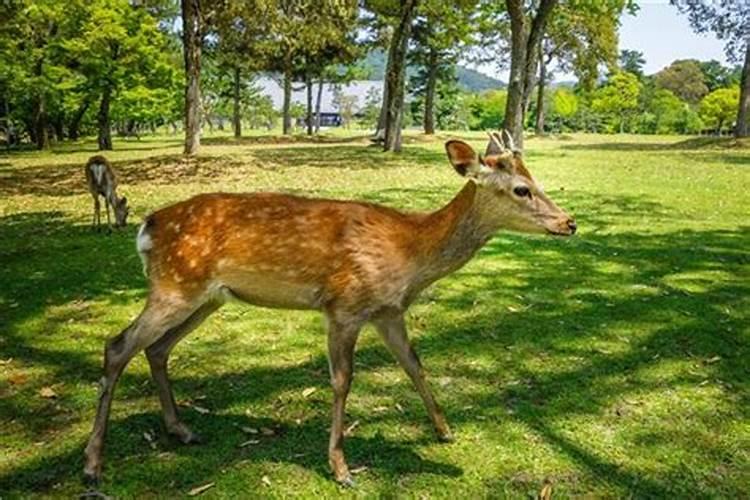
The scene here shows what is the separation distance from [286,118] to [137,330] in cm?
4244

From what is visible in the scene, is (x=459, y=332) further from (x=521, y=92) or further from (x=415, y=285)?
(x=521, y=92)

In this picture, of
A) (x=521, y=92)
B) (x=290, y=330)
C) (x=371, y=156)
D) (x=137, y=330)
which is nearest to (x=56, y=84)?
(x=371, y=156)

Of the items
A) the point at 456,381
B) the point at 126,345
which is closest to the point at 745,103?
the point at 456,381

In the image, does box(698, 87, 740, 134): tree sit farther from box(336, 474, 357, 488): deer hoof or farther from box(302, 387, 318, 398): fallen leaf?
box(336, 474, 357, 488): deer hoof

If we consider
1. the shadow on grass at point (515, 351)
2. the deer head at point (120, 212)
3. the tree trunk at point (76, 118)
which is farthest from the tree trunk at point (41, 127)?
the shadow on grass at point (515, 351)

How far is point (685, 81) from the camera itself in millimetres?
88438

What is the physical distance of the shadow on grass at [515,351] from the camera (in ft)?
12.1

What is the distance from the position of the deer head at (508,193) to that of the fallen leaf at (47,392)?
3043mm

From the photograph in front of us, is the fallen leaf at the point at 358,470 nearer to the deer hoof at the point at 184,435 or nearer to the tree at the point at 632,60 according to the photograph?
the deer hoof at the point at 184,435

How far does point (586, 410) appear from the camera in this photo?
4.25 m

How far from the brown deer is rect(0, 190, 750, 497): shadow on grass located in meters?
0.46

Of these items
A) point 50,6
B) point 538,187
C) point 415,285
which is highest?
point 50,6

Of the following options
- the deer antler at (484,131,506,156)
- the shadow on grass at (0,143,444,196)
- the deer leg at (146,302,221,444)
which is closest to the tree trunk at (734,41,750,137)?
the shadow on grass at (0,143,444,196)

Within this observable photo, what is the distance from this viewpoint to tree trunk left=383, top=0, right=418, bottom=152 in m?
22.3
